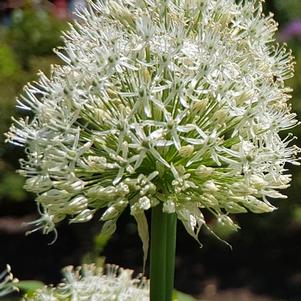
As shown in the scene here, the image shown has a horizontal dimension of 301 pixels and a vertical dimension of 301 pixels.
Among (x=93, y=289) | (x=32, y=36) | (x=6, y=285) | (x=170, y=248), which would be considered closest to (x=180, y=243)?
(x=32, y=36)

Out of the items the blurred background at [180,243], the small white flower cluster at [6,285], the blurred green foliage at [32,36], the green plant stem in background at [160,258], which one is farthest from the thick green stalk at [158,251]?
the blurred green foliage at [32,36]

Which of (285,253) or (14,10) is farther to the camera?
(14,10)

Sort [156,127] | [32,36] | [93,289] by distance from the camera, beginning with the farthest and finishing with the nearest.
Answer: [32,36] < [93,289] < [156,127]

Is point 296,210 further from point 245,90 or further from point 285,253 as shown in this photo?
point 245,90

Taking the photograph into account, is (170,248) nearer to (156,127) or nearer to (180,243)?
(156,127)

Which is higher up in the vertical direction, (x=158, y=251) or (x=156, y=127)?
(x=156, y=127)

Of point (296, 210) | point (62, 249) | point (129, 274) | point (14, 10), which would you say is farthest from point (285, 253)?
point (129, 274)
